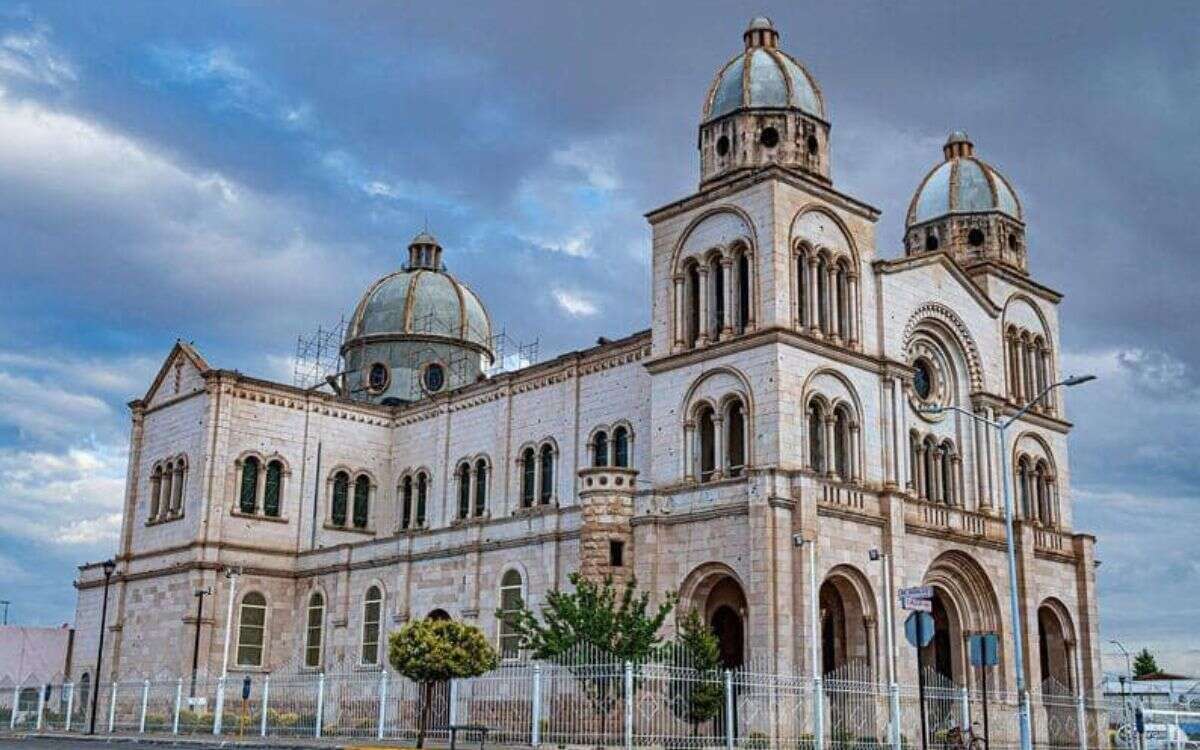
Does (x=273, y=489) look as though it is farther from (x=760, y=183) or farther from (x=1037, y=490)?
(x=1037, y=490)

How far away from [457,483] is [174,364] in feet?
42.8

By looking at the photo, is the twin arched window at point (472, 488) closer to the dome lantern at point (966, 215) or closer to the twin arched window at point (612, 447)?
the twin arched window at point (612, 447)

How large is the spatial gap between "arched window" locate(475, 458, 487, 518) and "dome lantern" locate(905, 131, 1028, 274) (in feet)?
60.1

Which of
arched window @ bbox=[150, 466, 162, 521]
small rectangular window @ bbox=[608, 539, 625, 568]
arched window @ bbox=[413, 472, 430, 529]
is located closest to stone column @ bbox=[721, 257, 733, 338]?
small rectangular window @ bbox=[608, 539, 625, 568]

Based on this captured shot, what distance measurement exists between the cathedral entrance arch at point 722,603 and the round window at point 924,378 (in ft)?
32.5

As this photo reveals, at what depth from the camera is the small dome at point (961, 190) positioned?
48.5m

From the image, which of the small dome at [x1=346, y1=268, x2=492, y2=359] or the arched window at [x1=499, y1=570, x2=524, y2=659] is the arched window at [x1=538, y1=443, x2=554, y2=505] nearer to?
the arched window at [x1=499, y1=570, x2=524, y2=659]

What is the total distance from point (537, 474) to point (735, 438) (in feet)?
37.0

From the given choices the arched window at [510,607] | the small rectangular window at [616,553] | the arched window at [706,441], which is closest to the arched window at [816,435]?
the arched window at [706,441]

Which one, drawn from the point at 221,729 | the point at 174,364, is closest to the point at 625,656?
the point at 221,729

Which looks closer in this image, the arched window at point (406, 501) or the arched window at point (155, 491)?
the arched window at point (155, 491)

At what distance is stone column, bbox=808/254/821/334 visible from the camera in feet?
125

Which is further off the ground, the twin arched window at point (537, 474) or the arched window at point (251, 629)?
the twin arched window at point (537, 474)

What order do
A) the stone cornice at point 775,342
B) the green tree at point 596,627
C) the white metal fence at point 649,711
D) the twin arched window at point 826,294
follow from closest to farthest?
1. the white metal fence at point 649,711
2. the green tree at point 596,627
3. the stone cornice at point 775,342
4. the twin arched window at point 826,294
